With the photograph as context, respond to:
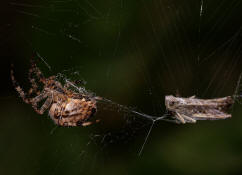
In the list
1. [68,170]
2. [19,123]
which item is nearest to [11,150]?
[19,123]

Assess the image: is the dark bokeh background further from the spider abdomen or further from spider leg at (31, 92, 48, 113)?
the spider abdomen

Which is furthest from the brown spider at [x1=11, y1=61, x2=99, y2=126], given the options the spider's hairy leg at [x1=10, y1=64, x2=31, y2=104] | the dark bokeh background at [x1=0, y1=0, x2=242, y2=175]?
the dark bokeh background at [x1=0, y1=0, x2=242, y2=175]

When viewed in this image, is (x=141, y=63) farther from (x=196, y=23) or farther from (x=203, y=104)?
(x=203, y=104)

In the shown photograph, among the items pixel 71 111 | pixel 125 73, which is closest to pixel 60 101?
pixel 71 111

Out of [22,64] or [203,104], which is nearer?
[203,104]

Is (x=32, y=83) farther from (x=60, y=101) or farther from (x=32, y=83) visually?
(x=60, y=101)

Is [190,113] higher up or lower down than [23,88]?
lower down
